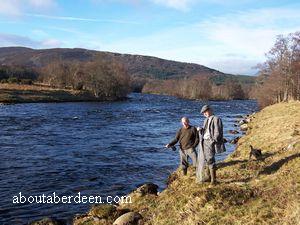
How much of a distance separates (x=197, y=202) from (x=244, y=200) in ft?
4.48

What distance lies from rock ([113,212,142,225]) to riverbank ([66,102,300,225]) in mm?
72

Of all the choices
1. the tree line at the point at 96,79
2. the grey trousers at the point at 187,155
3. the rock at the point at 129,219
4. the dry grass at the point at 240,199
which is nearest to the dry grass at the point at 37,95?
the tree line at the point at 96,79

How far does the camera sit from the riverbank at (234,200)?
33.1 ft

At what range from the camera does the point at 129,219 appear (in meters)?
12.0

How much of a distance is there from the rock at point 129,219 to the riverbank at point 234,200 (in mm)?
72

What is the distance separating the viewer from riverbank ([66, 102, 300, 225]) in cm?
1009

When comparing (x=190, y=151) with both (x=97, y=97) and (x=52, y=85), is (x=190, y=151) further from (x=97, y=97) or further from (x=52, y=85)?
(x=52, y=85)

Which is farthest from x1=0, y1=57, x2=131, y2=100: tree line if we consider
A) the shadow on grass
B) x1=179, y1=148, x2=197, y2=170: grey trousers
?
the shadow on grass

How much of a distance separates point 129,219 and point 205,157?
371 centimetres

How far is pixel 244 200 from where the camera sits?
37.3 feet

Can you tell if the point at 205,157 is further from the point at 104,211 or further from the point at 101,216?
the point at 101,216

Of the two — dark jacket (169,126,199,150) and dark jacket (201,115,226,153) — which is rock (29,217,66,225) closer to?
dark jacket (169,126,199,150)

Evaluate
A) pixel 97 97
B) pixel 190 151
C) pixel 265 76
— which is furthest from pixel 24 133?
pixel 97 97

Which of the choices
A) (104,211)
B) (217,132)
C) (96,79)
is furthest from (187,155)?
(96,79)
